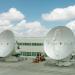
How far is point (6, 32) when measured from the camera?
62312 millimetres

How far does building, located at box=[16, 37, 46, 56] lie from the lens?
270ft

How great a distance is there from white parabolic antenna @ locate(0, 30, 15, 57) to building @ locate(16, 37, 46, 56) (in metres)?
19.2

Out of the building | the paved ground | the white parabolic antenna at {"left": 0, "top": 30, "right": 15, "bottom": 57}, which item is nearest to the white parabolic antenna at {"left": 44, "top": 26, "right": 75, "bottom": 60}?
the paved ground

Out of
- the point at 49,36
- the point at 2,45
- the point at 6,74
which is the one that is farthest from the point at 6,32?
the point at 6,74

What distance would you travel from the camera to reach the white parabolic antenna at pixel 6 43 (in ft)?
198

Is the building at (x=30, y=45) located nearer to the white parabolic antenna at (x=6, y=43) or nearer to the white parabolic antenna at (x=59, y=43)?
the white parabolic antenna at (x=6, y=43)

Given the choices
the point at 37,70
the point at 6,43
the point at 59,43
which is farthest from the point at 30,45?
the point at 37,70

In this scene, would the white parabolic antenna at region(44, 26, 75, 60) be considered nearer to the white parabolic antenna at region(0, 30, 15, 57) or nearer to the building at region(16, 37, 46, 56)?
the white parabolic antenna at region(0, 30, 15, 57)

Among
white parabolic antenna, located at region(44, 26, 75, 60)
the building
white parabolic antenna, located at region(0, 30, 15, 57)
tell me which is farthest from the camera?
the building

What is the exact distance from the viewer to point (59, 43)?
52.9m

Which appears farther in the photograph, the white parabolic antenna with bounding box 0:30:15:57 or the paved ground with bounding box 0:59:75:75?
the white parabolic antenna with bounding box 0:30:15:57

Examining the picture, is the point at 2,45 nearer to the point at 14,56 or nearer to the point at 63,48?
the point at 14,56

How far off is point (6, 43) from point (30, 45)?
2201cm

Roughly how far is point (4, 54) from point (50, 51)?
14.0 m
